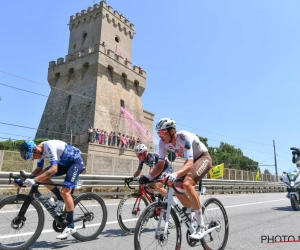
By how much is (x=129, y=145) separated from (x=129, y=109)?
1001 centimetres

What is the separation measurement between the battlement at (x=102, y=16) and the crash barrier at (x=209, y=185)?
30.9 metres

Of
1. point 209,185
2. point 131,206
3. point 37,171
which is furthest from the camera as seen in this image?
point 209,185

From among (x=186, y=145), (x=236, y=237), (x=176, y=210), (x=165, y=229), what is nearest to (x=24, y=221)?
(x=165, y=229)

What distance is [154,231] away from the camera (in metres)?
3.27

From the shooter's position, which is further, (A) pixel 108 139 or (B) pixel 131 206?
(A) pixel 108 139

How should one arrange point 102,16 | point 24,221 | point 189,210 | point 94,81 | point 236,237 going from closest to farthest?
1. point 189,210
2. point 24,221
3. point 236,237
4. point 94,81
5. point 102,16

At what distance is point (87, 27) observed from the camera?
39656mm

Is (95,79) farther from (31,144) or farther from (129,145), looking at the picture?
(31,144)

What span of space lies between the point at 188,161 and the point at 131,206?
2289 millimetres

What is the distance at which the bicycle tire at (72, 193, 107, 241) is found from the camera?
14.8 ft

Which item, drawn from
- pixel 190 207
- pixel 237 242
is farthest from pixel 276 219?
pixel 190 207

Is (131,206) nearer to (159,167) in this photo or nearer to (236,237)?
(159,167)

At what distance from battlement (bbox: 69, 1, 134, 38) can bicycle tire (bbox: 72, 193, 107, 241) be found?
1503 inches

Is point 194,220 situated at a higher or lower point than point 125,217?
higher
